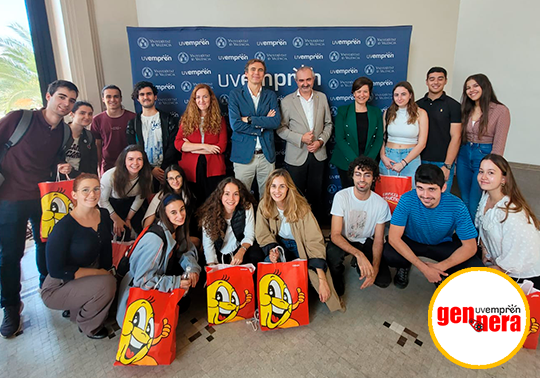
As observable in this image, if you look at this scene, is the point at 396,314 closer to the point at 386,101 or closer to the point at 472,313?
the point at 472,313

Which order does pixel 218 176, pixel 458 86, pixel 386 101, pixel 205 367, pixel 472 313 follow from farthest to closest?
pixel 458 86
pixel 386 101
pixel 218 176
pixel 205 367
pixel 472 313

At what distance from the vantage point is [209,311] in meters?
1.99

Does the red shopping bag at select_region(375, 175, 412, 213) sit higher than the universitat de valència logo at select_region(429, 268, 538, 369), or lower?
higher

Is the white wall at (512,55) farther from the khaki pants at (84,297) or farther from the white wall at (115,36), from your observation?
the khaki pants at (84,297)

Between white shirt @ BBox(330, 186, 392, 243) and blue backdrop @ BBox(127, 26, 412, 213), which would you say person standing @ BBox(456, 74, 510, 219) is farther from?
white shirt @ BBox(330, 186, 392, 243)

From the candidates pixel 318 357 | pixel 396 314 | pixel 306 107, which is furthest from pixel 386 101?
pixel 318 357

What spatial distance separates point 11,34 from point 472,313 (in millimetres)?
4387

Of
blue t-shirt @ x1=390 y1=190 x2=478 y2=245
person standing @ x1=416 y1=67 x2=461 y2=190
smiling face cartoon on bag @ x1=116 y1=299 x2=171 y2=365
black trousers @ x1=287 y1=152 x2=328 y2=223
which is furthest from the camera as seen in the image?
black trousers @ x1=287 y1=152 x2=328 y2=223

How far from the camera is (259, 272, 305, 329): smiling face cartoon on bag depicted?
1.94 metres

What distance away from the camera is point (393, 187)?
9.00ft

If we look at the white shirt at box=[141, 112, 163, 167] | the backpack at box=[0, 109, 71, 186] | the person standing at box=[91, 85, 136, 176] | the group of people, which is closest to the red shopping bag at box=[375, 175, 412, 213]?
the group of people

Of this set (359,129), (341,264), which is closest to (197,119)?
(359,129)

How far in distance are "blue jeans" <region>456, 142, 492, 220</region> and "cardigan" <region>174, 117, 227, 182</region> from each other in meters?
2.22

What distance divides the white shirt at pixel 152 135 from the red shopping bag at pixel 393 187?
200cm
